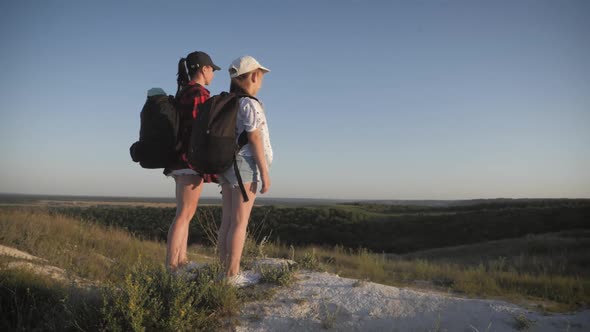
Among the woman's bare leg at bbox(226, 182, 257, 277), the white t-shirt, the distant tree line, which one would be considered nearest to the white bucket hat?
the white t-shirt

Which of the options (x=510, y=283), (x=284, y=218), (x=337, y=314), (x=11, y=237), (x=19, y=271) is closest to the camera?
(x=337, y=314)

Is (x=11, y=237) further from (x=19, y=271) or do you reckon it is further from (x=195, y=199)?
(x=195, y=199)

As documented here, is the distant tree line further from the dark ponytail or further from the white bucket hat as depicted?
the white bucket hat

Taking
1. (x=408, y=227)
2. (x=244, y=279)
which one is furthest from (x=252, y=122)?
(x=408, y=227)

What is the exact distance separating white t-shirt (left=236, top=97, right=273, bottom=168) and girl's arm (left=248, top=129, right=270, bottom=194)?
5 cm

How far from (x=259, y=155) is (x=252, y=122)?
0.30 meters

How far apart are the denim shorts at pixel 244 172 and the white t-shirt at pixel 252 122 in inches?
2.3

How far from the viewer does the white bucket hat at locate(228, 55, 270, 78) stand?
12.4 ft

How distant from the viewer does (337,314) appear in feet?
11.9

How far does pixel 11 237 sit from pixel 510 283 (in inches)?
378

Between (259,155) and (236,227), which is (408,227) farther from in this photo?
(259,155)

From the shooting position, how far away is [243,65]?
3779 mm

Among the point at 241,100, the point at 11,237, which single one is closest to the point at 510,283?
the point at 241,100

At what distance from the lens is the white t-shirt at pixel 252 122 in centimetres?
355
